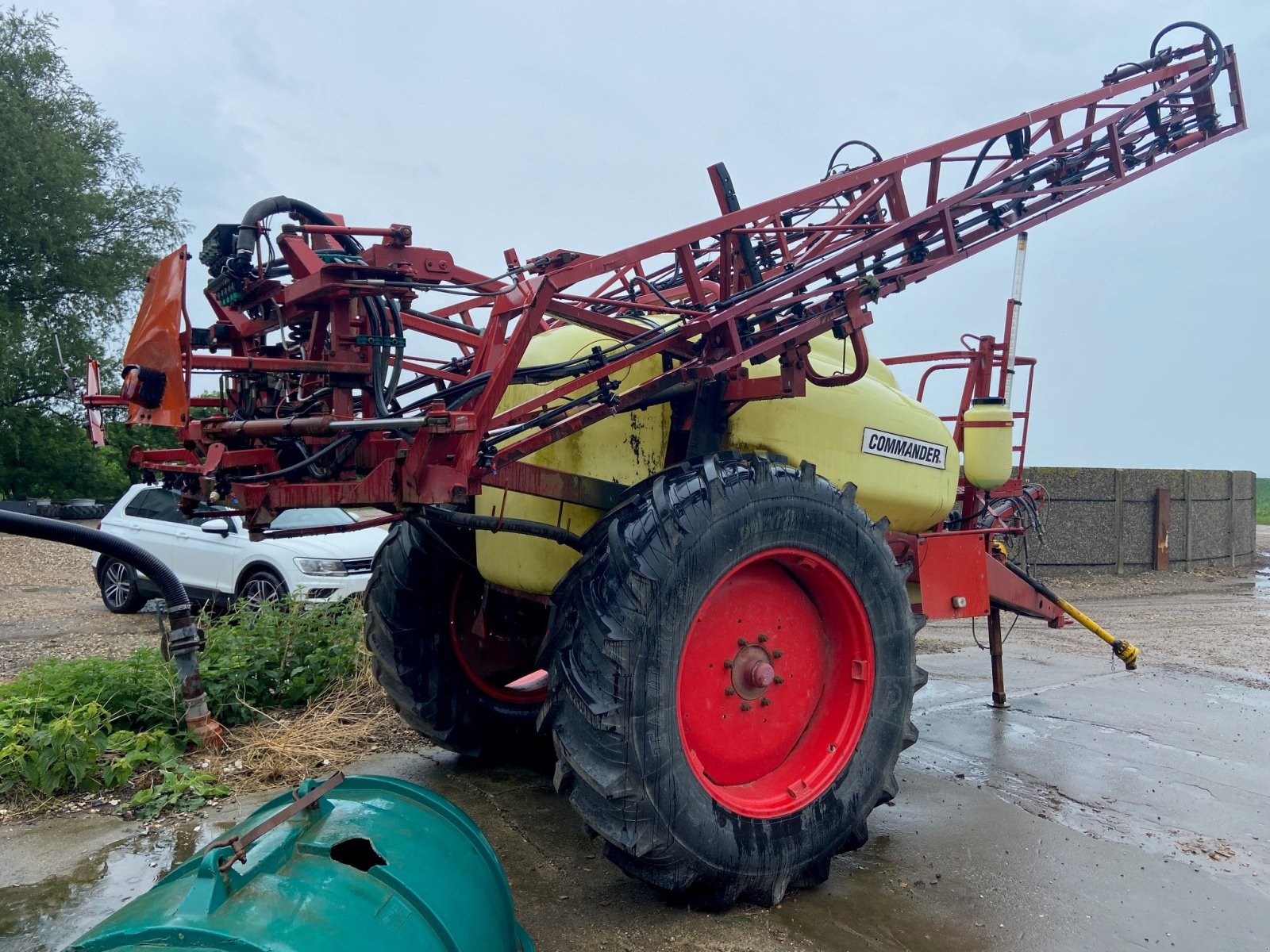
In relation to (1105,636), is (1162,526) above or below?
above

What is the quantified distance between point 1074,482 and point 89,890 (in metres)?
13.3

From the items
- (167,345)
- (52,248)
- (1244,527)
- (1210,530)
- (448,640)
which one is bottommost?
(448,640)

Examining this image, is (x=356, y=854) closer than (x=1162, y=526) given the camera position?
Yes

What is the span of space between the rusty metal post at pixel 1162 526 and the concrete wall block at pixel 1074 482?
0.97 metres

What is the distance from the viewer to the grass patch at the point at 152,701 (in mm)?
4262

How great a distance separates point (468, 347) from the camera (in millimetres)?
4289

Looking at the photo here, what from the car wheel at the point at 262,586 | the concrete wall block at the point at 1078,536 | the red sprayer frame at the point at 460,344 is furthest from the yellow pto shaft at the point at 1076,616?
the concrete wall block at the point at 1078,536

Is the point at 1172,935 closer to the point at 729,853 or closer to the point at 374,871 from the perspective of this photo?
the point at 729,853

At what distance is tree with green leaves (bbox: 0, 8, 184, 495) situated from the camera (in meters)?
21.5

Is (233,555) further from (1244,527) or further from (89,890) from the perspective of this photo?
(1244,527)

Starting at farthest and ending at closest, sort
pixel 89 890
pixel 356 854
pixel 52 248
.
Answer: pixel 52 248
pixel 89 890
pixel 356 854

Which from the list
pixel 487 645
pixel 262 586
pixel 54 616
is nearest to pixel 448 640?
pixel 487 645

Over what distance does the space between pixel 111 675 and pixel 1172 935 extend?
16.2ft

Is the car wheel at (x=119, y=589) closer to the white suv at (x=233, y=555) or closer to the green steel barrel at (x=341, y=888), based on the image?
the white suv at (x=233, y=555)
